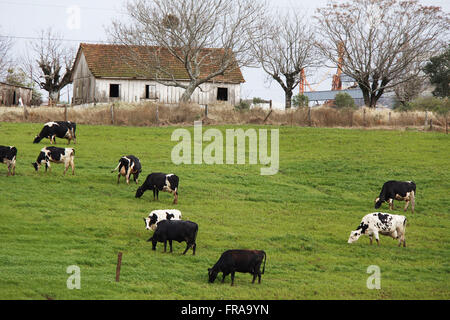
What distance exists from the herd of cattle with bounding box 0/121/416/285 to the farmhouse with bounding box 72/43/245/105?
29.0m

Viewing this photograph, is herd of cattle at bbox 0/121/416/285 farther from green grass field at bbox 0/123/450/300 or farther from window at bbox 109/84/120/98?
window at bbox 109/84/120/98

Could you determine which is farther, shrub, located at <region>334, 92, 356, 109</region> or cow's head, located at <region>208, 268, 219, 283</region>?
shrub, located at <region>334, 92, 356, 109</region>

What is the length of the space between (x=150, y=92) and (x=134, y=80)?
1.84 metres

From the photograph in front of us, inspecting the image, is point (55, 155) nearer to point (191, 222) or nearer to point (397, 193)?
point (191, 222)

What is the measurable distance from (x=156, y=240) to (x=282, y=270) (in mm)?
3655

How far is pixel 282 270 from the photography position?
1595 centimetres

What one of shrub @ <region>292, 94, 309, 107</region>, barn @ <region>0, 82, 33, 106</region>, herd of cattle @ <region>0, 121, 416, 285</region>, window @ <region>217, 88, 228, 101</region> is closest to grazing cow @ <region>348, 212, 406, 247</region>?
herd of cattle @ <region>0, 121, 416, 285</region>

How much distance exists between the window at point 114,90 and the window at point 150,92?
2.66 metres

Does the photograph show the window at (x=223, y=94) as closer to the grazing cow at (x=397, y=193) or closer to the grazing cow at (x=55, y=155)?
the grazing cow at (x=55, y=155)

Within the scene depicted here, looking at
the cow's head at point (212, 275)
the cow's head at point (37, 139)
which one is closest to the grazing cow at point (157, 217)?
the cow's head at point (212, 275)

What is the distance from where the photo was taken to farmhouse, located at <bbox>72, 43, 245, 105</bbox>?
5744cm
